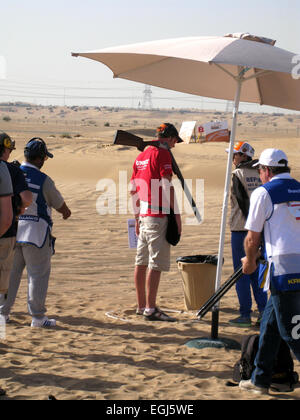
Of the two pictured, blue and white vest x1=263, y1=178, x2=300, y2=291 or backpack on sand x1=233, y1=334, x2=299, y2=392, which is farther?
backpack on sand x1=233, y1=334, x2=299, y2=392

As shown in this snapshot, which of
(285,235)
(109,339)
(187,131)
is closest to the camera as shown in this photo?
(285,235)

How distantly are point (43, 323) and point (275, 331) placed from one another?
2.90 metres

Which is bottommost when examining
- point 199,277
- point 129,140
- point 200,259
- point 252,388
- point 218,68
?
point 252,388

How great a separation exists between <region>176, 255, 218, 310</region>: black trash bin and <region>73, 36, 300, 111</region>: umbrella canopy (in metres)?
1.93

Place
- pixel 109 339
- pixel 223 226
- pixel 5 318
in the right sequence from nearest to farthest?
pixel 223 226 < pixel 109 339 < pixel 5 318

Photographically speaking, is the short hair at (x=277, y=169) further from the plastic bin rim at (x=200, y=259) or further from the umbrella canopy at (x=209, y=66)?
the plastic bin rim at (x=200, y=259)

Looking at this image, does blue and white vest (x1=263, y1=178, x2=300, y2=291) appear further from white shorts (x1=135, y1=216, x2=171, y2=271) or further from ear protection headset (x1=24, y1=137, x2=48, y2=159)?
ear protection headset (x1=24, y1=137, x2=48, y2=159)

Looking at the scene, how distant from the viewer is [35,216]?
21.9 ft

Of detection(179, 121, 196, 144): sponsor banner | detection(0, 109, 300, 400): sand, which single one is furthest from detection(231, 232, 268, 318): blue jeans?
detection(179, 121, 196, 144): sponsor banner

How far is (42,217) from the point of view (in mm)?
6695

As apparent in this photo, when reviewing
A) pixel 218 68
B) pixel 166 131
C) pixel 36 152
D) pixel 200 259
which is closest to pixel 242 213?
pixel 200 259

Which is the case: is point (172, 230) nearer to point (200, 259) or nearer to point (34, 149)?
point (200, 259)

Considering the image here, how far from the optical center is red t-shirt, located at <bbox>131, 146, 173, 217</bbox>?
6.93m
